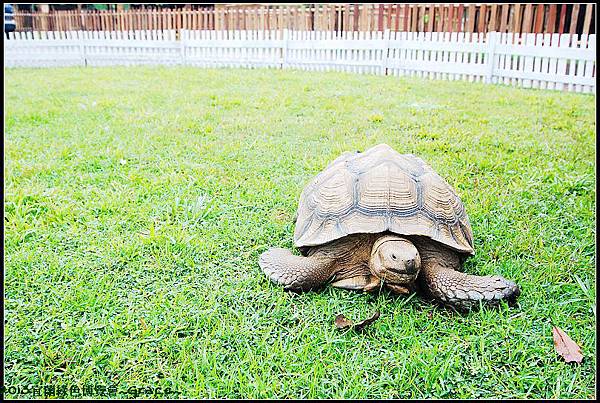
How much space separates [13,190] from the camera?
4109 millimetres

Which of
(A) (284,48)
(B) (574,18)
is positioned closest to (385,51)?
(A) (284,48)

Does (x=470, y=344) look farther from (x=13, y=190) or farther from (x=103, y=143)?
(x=103, y=143)

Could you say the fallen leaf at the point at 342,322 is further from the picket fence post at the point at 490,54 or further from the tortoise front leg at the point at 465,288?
the picket fence post at the point at 490,54

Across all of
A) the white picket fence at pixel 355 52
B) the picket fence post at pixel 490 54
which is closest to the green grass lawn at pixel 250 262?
the white picket fence at pixel 355 52

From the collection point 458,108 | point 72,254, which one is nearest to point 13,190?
point 72,254

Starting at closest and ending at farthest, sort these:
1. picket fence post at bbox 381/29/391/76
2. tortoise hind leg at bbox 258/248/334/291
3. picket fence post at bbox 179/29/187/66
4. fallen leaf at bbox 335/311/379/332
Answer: fallen leaf at bbox 335/311/379/332, tortoise hind leg at bbox 258/248/334/291, picket fence post at bbox 381/29/391/76, picket fence post at bbox 179/29/187/66

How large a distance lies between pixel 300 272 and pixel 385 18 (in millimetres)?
12706

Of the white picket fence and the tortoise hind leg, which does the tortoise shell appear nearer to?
the tortoise hind leg

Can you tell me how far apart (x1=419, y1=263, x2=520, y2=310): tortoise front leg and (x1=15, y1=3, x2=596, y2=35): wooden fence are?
10.7 m

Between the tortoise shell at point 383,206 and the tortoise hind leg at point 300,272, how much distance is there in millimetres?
105

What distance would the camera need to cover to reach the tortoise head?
255 centimetres

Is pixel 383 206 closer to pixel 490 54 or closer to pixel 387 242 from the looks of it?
pixel 387 242

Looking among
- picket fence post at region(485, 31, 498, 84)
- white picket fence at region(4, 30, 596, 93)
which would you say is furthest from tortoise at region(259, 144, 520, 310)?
picket fence post at region(485, 31, 498, 84)

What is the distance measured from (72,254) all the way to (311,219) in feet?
4.92
